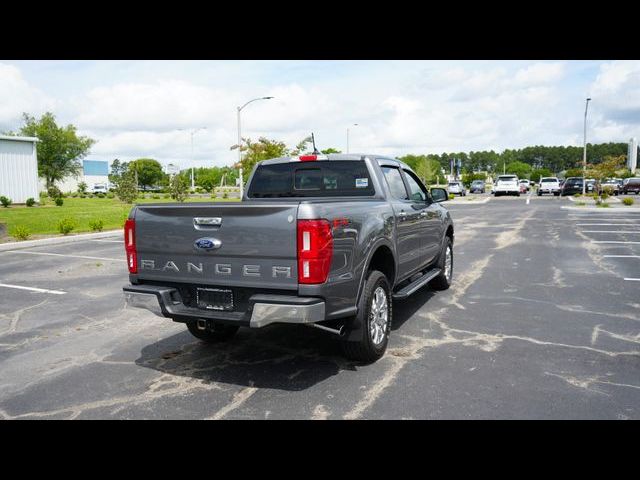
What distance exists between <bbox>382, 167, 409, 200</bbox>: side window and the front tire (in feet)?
4.75

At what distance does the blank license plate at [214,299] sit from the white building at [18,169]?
33.5 meters

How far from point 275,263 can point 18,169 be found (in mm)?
35013

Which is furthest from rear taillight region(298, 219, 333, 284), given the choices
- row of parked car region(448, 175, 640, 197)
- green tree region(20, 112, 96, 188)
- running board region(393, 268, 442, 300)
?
green tree region(20, 112, 96, 188)

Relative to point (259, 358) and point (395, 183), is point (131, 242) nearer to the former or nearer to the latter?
point (259, 358)

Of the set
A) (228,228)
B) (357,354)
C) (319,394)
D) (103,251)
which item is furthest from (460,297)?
(103,251)

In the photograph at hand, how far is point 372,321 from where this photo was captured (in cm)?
471

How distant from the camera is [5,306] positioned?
7.32m

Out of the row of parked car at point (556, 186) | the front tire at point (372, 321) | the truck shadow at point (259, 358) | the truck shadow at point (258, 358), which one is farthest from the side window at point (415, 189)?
the row of parked car at point (556, 186)

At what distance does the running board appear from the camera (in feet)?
17.6

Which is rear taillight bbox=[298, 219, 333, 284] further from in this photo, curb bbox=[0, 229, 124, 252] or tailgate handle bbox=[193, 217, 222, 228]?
curb bbox=[0, 229, 124, 252]
